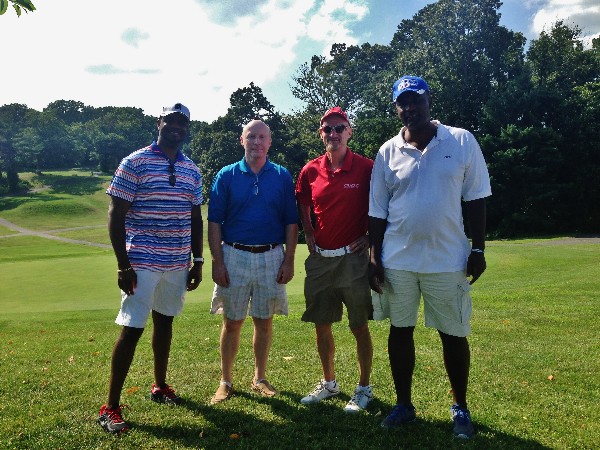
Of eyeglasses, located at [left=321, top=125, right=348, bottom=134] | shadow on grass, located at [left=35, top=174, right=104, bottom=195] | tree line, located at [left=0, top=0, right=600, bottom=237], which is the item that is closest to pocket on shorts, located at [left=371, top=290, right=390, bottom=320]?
eyeglasses, located at [left=321, top=125, right=348, bottom=134]

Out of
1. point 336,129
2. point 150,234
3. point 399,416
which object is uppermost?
point 336,129

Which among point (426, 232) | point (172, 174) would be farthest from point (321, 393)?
point (172, 174)

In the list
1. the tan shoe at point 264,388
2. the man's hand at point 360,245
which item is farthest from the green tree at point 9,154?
the man's hand at point 360,245

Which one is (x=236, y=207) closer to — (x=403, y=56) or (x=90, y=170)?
(x=403, y=56)

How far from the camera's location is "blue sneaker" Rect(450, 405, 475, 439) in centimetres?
365

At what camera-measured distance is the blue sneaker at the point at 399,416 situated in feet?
12.6

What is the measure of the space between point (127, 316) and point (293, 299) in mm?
6538

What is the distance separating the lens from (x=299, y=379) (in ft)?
16.4

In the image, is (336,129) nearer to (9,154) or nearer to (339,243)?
A: (339,243)

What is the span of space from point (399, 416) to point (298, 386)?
1192 mm

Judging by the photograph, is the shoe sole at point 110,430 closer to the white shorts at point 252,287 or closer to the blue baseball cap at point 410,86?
the white shorts at point 252,287

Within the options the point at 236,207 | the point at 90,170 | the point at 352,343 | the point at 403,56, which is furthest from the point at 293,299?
the point at 90,170

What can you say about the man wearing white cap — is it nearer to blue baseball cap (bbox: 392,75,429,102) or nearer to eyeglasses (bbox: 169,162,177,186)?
eyeglasses (bbox: 169,162,177,186)

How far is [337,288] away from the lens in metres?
4.37
